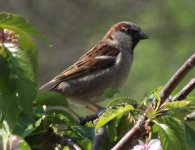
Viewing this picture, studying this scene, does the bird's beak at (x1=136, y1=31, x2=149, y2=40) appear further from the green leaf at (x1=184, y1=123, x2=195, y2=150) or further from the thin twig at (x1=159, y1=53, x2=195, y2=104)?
the thin twig at (x1=159, y1=53, x2=195, y2=104)

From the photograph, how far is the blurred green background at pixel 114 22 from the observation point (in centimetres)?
1012

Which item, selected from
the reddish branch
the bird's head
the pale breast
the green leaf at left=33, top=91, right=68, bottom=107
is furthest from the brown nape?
the reddish branch

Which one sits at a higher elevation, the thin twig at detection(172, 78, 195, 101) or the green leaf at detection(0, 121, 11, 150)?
the thin twig at detection(172, 78, 195, 101)

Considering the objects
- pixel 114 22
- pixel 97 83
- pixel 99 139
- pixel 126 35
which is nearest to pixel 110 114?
pixel 99 139

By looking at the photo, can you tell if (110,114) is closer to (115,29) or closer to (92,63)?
(92,63)

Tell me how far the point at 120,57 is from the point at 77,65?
255 millimetres

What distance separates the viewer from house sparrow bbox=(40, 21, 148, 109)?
3.86 m

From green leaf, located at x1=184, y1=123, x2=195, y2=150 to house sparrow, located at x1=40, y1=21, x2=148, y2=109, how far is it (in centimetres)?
260

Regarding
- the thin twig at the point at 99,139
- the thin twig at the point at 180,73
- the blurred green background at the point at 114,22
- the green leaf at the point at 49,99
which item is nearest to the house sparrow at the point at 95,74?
the green leaf at the point at 49,99

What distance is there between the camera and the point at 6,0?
13.1 metres

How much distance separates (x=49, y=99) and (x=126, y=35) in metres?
2.95

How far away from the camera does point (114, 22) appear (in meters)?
13.5

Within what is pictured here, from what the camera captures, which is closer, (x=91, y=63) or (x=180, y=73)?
(x=180, y=73)

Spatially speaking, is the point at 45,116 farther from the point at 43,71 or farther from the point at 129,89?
the point at 43,71
